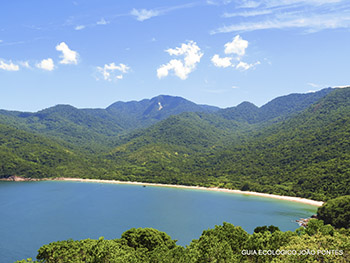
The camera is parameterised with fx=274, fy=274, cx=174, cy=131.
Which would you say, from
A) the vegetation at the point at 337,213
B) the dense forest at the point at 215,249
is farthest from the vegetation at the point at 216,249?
the vegetation at the point at 337,213

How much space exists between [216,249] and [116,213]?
8750 cm

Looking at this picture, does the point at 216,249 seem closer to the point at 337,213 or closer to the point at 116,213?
the point at 337,213

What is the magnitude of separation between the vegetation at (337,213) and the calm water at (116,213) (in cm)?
1087

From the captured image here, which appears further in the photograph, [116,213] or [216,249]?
[116,213]

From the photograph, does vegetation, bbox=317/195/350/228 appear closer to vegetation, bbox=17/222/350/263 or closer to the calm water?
the calm water

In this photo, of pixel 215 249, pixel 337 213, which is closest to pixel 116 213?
pixel 337 213

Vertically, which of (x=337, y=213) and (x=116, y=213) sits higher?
(x=337, y=213)

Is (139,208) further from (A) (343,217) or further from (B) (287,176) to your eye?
(B) (287,176)

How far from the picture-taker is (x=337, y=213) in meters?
88.0

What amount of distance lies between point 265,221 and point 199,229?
27.8 meters

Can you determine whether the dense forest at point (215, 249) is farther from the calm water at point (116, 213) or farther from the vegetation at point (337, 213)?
the calm water at point (116, 213)

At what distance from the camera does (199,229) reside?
95.4 m

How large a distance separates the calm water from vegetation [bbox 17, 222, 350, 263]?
31850mm

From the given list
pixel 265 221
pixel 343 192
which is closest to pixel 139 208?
pixel 265 221
